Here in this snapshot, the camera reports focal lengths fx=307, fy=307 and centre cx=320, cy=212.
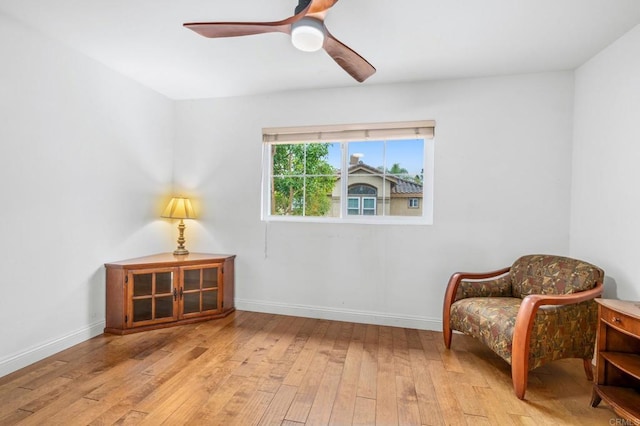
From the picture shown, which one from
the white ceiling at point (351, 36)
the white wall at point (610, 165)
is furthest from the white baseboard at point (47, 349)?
the white wall at point (610, 165)

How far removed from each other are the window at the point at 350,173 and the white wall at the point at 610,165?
117cm

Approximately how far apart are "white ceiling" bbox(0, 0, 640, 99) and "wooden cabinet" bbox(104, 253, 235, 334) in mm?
1783

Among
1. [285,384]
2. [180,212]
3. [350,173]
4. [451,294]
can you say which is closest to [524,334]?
[451,294]

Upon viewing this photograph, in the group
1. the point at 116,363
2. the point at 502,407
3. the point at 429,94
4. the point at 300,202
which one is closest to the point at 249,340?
the point at 116,363

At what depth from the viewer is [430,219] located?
9.75 ft

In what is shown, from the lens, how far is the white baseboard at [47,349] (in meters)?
2.05

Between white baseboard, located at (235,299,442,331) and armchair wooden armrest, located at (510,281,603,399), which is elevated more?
armchair wooden armrest, located at (510,281,603,399)

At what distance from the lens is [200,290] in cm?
304

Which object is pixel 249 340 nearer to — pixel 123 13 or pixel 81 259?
pixel 81 259

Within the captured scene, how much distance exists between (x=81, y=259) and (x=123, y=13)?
1.91 metres

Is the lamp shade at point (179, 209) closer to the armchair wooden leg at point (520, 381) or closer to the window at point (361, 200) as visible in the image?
the window at point (361, 200)

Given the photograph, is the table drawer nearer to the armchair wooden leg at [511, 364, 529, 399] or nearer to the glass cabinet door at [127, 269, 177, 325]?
the armchair wooden leg at [511, 364, 529, 399]

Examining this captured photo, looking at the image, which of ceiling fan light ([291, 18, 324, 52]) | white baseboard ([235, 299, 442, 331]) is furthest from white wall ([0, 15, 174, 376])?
ceiling fan light ([291, 18, 324, 52])

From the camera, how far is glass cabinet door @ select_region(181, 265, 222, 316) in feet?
9.78
